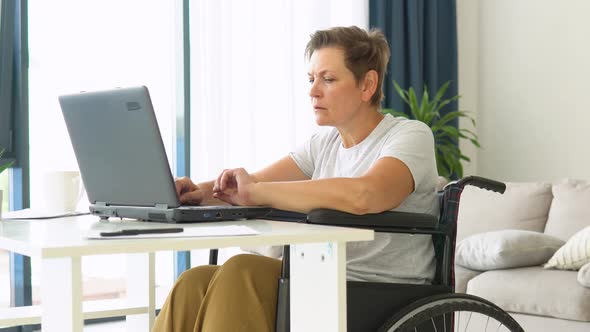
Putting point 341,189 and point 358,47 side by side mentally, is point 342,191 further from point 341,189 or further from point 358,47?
point 358,47

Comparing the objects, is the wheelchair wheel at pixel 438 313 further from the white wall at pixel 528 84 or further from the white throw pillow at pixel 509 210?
the white wall at pixel 528 84

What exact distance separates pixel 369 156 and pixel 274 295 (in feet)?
1.43

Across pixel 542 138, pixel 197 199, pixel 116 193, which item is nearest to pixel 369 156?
pixel 197 199

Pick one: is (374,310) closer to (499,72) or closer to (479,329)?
(479,329)

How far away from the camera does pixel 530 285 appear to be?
2.80 meters

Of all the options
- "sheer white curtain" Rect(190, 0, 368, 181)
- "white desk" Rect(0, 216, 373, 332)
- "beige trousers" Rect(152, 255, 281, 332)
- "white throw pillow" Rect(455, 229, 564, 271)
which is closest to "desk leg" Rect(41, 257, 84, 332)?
"white desk" Rect(0, 216, 373, 332)

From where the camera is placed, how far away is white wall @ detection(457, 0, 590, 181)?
4.34 metres

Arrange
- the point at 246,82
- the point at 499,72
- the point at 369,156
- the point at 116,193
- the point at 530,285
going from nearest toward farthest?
the point at 116,193 → the point at 369,156 → the point at 530,285 → the point at 246,82 → the point at 499,72

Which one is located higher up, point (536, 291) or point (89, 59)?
point (89, 59)

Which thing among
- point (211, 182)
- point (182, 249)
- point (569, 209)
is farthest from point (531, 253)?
point (182, 249)

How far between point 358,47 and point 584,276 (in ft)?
3.94

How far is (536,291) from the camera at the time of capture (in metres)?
2.77

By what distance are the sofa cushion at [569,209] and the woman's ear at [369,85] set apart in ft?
5.54

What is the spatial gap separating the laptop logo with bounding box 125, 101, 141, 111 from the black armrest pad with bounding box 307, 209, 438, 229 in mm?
386
